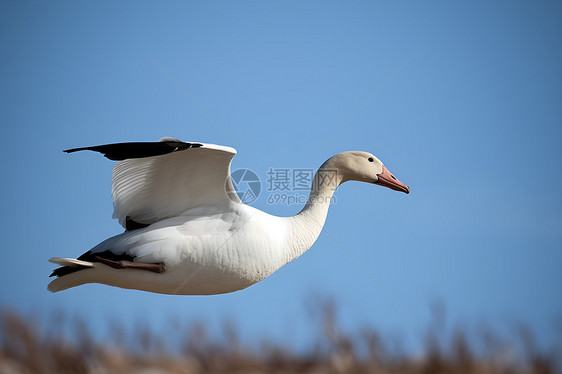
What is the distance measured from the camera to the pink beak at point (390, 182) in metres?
8.44

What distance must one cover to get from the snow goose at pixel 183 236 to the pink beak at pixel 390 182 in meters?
1.65

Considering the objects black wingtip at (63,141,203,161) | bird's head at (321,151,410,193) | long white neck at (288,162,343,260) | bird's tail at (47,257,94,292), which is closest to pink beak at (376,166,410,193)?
bird's head at (321,151,410,193)

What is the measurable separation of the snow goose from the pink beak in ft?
5.42

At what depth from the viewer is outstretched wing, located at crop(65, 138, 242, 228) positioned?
6.68 metres

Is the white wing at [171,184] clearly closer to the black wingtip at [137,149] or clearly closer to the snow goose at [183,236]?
the snow goose at [183,236]

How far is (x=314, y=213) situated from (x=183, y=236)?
5.77ft

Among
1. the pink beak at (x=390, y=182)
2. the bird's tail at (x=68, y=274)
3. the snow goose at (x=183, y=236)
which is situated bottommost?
the bird's tail at (x=68, y=274)

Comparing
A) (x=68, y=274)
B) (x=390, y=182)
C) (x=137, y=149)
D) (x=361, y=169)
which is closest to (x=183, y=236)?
(x=137, y=149)

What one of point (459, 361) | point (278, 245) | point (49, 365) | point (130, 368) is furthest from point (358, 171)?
point (49, 365)

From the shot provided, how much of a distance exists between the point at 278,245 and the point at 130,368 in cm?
216

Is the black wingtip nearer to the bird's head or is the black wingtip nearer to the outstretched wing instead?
the outstretched wing

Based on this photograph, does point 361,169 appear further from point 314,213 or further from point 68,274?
point 68,274

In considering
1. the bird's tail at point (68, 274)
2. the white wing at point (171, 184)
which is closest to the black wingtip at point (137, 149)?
the white wing at point (171, 184)

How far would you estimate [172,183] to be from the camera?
7039mm
